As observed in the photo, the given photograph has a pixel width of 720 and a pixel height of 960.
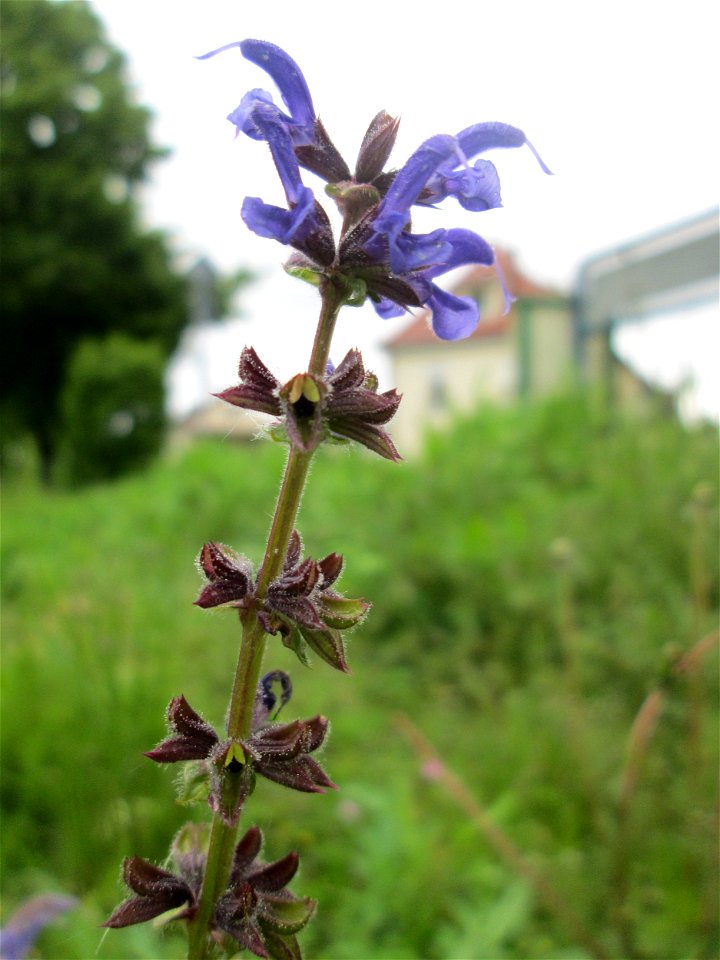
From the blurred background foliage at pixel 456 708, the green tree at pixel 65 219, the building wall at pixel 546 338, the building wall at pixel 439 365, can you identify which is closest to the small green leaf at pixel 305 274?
the blurred background foliage at pixel 456 708

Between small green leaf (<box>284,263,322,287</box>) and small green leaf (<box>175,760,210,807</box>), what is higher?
small green leaf (<box>284,263,322,287</box>)

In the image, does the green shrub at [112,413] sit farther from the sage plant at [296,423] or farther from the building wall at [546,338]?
the sage plant at [296,423]

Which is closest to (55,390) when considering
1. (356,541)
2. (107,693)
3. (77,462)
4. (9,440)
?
(9,440)

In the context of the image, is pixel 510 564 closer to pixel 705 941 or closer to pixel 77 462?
pixel 705 941

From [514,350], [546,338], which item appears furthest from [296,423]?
[514,350]

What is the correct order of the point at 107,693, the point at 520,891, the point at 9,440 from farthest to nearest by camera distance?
the point at 9,440
the point at 107,693
the point at 520,891

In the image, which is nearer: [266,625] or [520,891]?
[266,625]

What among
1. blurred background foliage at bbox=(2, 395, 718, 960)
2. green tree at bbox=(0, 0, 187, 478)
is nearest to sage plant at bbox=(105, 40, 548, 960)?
blurred background foliage at bbox=(2, 395, 718, 960)

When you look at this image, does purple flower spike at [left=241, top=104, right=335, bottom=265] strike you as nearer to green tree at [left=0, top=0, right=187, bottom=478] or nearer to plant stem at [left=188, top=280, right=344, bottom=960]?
plant stem at [left=188, top=280, right=344, bottom=960]
